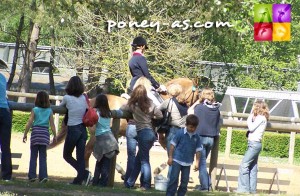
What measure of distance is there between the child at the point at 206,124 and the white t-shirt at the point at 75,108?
6.05 feet

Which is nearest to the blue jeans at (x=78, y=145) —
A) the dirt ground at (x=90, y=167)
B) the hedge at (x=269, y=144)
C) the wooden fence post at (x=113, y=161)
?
the wooden fence post at (x=113, y=161)

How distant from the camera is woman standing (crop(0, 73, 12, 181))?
12422 millimetres

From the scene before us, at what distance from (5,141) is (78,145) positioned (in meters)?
1.07

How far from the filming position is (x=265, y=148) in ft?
93.0

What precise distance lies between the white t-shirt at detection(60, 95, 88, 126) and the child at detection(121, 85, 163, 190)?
2.52 feet

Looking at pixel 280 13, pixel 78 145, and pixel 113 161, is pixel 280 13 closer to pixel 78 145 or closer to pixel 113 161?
pixel 113 161

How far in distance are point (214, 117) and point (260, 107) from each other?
789 mm

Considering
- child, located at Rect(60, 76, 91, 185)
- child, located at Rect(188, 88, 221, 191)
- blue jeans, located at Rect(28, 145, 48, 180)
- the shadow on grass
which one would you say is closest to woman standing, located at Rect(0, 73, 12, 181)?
the shadow on grass

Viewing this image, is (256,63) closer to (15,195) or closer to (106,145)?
(106,145)

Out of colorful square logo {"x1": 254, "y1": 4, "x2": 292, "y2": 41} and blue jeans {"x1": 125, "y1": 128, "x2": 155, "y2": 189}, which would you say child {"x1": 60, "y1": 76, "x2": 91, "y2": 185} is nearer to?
blue jeans {"x1": 125, "y1": 128, "x2": 155, "y2": 189}

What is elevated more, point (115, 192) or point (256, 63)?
point (256, 63)

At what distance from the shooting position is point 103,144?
13062 millimetres

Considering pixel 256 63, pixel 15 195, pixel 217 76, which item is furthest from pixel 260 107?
pixel 217 76

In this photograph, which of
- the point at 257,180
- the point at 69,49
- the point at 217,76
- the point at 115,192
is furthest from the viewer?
the point at 217,76
